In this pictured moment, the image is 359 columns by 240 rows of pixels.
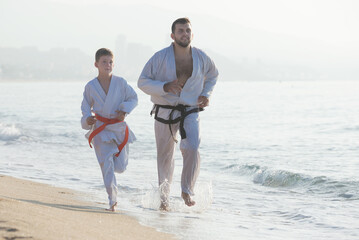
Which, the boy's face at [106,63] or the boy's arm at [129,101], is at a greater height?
the boy's face at [106,63]

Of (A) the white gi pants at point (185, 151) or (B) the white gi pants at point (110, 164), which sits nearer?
(B) the white gi pants at point (110, 164)

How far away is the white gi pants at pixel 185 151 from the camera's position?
6234mm

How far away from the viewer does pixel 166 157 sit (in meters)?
6.52

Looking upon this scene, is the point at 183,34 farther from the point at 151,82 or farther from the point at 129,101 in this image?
the point at 129,101

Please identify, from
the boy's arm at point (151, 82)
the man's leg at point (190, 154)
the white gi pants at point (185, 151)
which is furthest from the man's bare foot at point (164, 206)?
the boy's arm at point (151, 82)

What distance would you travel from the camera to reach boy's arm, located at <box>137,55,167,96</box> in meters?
6.09

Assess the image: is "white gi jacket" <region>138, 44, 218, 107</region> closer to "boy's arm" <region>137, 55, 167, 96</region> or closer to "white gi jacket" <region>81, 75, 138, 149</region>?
"boy's arm" <region>137, 55, 167, 96</region>

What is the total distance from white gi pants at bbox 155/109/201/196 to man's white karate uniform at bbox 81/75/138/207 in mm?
485

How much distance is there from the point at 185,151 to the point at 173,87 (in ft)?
2.39

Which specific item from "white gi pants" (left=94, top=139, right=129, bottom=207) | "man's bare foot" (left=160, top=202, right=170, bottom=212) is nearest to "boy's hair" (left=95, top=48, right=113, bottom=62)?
"white gi pants" (left=94, top=139, right=129, bottom=207)

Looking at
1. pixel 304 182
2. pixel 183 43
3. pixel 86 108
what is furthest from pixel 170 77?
pixel 304 182

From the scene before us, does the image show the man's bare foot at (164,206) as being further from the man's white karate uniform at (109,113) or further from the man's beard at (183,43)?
the man's beard at (183,43)

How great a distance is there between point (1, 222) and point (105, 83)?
8.03 feet

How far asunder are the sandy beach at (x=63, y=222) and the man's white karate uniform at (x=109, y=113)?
1.33 ft
